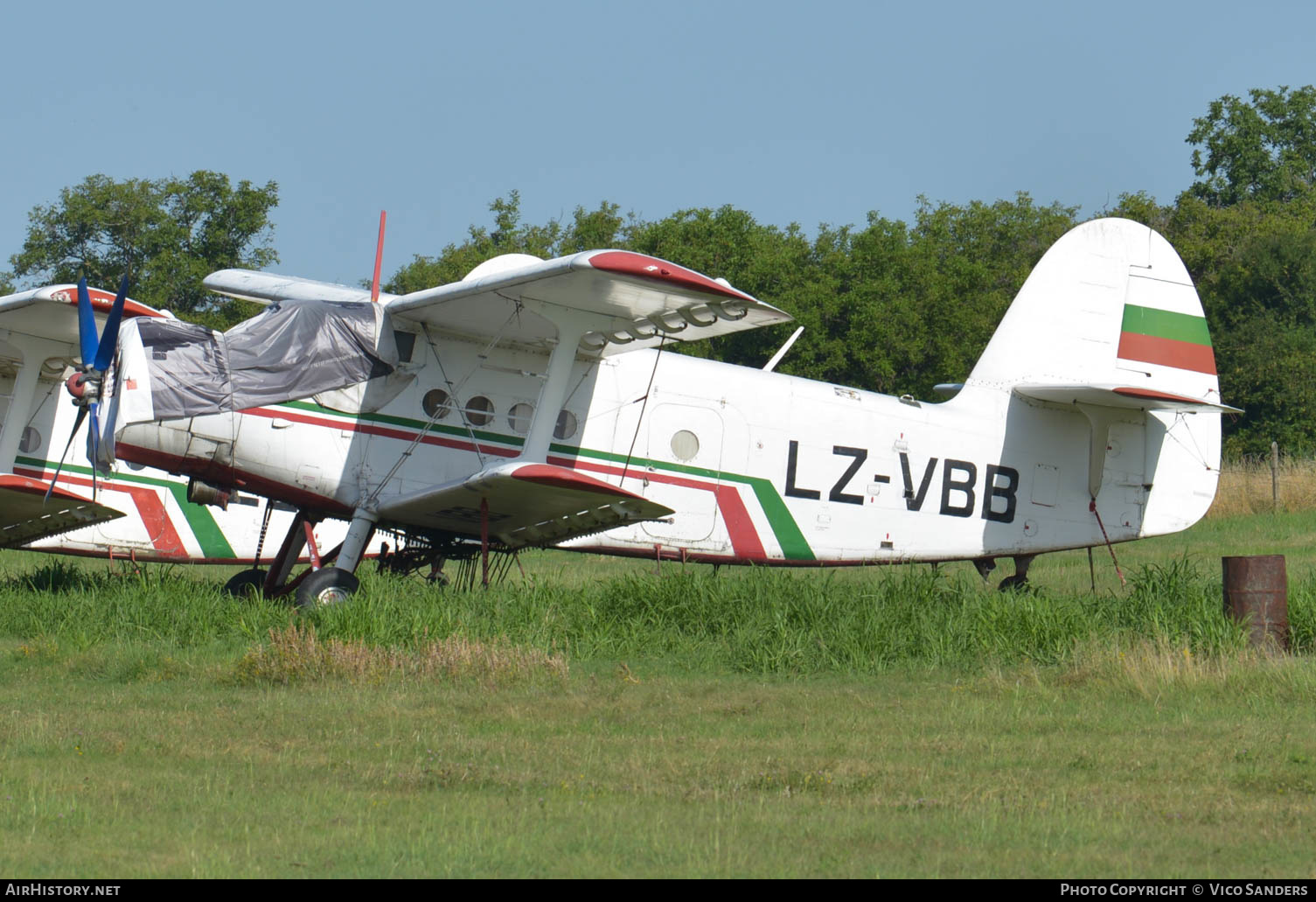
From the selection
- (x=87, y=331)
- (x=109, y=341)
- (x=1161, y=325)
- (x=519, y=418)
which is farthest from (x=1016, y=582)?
(x=87, y=331)

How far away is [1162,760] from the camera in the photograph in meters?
6.57

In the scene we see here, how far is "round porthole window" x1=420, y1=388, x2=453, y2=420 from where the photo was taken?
1233 centimetres

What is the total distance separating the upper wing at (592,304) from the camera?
1083 centimetres

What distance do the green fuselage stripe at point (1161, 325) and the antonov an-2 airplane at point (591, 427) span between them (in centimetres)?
2

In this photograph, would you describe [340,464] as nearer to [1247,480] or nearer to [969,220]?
[1247,480]

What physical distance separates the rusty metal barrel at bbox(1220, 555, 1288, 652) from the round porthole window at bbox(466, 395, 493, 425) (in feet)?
20.0

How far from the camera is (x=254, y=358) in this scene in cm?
1175

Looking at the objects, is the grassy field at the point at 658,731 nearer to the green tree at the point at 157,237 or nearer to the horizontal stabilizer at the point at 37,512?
the horizontal stabilizer at the point at 37,512

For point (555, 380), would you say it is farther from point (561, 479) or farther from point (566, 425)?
point (561, 479)

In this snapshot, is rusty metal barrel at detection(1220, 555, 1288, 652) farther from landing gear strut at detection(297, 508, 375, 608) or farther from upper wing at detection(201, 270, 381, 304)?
upper wing at detection(201, 270, 381, 304)

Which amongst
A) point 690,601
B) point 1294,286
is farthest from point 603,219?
point 690,601

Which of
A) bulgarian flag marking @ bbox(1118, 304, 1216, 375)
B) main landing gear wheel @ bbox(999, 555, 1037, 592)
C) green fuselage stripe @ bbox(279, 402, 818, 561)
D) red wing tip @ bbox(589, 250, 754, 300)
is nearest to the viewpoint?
red wing tip @ bbox(589, 250, 754, 300)

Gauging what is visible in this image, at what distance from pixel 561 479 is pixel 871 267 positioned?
30.1 meters

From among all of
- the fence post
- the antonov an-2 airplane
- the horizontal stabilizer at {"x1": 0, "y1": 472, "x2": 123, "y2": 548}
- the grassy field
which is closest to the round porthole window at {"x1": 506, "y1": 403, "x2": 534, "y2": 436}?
the antonov an-2 airplane
